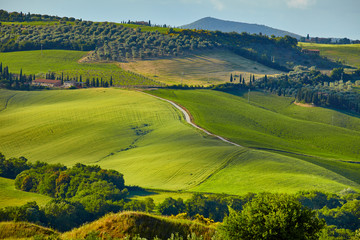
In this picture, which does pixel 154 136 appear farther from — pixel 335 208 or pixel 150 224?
pixel 150 224

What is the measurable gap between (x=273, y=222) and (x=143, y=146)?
89844 millimetres

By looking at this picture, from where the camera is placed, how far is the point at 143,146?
121062mm

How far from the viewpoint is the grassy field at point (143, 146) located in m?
93.2

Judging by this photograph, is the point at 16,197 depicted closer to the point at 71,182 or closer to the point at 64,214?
the point at 71,182

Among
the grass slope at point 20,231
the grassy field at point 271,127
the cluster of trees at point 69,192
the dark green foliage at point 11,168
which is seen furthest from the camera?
the grassy field at point 271,127

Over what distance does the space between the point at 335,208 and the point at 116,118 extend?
8087 cm

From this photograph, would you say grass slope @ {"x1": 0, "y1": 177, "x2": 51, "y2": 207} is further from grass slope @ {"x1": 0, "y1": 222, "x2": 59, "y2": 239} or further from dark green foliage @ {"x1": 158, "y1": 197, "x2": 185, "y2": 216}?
grass slope @ {"x1": 0, "y1": 222, "x2": 59, "y2": 239}

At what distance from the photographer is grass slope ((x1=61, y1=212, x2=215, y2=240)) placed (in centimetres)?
3453

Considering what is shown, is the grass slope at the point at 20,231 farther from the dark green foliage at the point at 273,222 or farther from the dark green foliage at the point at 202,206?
the dark green foliage at the point at 202,206

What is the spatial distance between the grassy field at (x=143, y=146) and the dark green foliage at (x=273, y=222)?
161 feet

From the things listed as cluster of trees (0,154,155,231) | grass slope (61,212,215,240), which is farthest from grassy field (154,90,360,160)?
grass slope (61,212,215,240)

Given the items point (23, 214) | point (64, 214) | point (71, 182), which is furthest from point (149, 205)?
point (23, 214)

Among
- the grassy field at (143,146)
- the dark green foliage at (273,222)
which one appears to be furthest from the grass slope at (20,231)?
the grassy field at (143,146)

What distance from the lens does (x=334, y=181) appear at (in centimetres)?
9519
